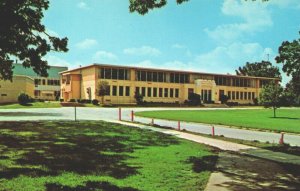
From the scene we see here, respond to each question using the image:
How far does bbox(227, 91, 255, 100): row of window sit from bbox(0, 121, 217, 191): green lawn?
7311cm

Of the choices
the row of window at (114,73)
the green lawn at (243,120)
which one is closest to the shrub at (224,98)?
the row of window at (114,73)

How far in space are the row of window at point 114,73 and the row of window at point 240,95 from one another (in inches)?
1015

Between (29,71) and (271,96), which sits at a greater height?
(29,71)

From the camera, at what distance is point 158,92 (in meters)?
77.3

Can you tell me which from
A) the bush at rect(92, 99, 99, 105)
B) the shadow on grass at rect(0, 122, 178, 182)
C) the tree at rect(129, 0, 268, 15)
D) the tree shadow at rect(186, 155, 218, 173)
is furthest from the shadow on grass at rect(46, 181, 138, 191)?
the bush at rect(92, 99, 99, 105)

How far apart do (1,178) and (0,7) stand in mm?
9023

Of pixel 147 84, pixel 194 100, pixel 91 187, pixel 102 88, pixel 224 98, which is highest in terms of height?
pixel 147 84

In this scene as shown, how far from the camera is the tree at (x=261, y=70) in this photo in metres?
134

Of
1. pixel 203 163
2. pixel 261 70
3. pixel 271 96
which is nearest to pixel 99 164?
pixel 203 163

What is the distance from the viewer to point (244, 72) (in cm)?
14262

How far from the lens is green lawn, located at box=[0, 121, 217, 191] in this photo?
8.84 meters

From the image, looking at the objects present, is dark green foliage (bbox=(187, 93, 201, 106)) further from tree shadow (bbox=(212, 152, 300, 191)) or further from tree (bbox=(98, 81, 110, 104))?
tree shadow (bbox=(212, 152, 300, 191))

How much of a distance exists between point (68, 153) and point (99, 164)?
207 cm

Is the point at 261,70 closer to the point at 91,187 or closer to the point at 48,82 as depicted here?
the point at 48,82
